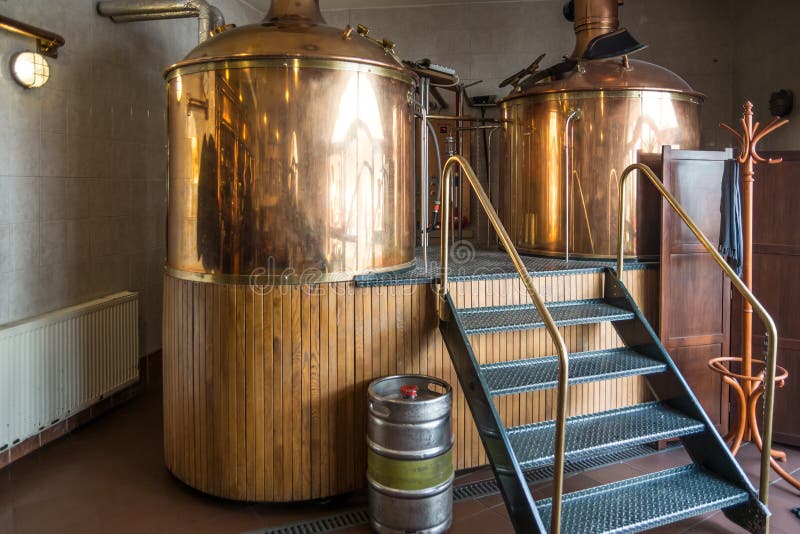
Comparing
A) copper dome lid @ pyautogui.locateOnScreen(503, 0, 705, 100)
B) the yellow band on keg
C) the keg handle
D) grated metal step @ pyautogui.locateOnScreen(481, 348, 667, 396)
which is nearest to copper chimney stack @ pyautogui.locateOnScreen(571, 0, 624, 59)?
copper dome lid @ pyautogui.locateOnScreen(503, 0, 705, 100)

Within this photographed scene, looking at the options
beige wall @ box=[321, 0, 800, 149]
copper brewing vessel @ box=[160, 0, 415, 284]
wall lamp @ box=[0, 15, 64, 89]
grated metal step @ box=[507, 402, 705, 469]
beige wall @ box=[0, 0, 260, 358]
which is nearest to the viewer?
grated metal step @ box=[507, 402, 705, 469]

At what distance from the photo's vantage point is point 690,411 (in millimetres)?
3584

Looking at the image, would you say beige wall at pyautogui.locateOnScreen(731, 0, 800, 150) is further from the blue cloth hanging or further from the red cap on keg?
the red cap on keg

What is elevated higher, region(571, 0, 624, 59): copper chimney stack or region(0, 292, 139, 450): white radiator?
region(571, 0, 624, 59): copper chimney stack

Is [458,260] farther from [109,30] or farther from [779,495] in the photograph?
[109,30]

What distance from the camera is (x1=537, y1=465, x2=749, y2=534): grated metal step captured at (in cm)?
293

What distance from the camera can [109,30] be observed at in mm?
4898

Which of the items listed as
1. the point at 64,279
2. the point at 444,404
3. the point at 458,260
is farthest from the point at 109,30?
the point at 444,404

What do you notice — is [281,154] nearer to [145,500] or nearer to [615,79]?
[145,500]

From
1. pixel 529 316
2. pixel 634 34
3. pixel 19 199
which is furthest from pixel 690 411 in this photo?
pixel 634 34

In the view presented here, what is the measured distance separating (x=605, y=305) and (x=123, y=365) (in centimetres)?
381

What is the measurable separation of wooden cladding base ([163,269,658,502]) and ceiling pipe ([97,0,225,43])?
7.73 feet

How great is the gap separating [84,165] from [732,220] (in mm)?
4689

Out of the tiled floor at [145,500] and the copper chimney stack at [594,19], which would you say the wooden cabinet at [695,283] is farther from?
the copper chimney stack at [594,19]
